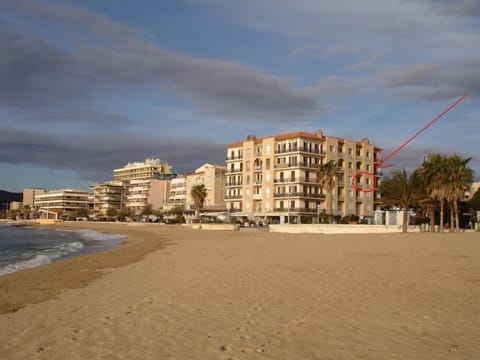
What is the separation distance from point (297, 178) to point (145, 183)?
8910cm

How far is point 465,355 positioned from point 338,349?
1748 millimetres

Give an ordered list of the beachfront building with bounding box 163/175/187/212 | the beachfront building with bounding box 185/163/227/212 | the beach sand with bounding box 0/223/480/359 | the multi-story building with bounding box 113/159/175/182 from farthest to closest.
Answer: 1. the multi-story building with bounding box 113/159/175/182
2. the beachfront building with bounding box 163/175/187/212
3. the beachfront building with bounding box 185/163/227/212
4. the beach sand with bounding box 0/223/480/359

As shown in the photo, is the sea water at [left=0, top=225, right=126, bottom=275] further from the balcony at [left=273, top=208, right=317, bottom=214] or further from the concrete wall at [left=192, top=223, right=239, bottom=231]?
the balcony at [left=273, top=208, right=317, bottom=214]

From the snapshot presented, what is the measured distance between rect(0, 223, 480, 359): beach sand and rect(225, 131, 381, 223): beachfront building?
63332 millimetres

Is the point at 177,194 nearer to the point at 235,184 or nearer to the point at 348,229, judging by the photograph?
the point at 235,184

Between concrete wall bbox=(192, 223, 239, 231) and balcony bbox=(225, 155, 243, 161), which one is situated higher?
balcony bbox=(225, 155, 243, 161)

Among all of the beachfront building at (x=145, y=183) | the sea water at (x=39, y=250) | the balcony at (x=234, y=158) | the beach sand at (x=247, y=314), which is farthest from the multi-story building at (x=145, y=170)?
the beach sand at (x=247, y=314)

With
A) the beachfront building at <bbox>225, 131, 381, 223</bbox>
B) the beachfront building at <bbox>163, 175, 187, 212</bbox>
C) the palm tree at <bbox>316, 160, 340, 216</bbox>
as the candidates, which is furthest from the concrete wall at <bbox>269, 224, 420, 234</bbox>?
the beachfront building at <bbox>163, 175, 187, 212</bbox>

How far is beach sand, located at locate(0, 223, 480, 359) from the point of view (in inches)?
296

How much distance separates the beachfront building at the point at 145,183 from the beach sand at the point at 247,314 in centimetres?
13771

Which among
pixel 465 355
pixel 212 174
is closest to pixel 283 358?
pixel 465 355

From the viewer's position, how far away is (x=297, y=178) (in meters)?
82.1

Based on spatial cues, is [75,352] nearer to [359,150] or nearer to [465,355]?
[465,355]

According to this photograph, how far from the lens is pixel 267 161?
286ft
